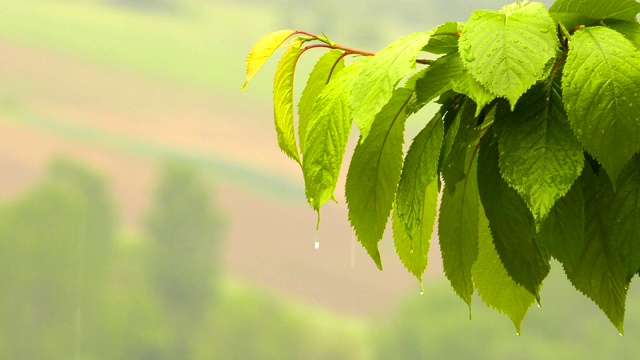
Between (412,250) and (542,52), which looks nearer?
(542,52)

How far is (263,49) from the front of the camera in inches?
19.3

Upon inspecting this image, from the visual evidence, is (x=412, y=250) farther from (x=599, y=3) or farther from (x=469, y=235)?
(x=599, y=3)

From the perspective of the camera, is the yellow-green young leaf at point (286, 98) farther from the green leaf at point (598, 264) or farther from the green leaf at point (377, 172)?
the green leaf at point (598, 264)

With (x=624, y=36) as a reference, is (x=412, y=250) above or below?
below

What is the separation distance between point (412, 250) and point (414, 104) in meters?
0.13

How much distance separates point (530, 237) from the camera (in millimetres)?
408

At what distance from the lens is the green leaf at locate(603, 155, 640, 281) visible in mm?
384

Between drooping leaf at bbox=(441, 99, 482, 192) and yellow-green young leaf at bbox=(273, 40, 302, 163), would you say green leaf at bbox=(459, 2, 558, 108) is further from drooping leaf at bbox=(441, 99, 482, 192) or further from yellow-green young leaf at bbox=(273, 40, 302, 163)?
yellow-green young leaf at bbox=(273, 40, 302, 163)

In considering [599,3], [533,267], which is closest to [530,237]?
[533,267]

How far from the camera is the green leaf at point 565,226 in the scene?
0.38 m

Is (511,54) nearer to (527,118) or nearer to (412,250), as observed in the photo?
(527,118)

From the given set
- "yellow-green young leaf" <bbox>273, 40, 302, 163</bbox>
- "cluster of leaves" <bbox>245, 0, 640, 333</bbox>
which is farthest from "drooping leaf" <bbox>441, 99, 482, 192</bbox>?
"yellow-green young leaf" <bbox>273, 40, 302, 163</bbox>

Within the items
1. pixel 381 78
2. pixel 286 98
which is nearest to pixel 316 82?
pixel 286 98

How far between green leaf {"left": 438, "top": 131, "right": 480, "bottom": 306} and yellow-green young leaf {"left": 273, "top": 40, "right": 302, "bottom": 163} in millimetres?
98
